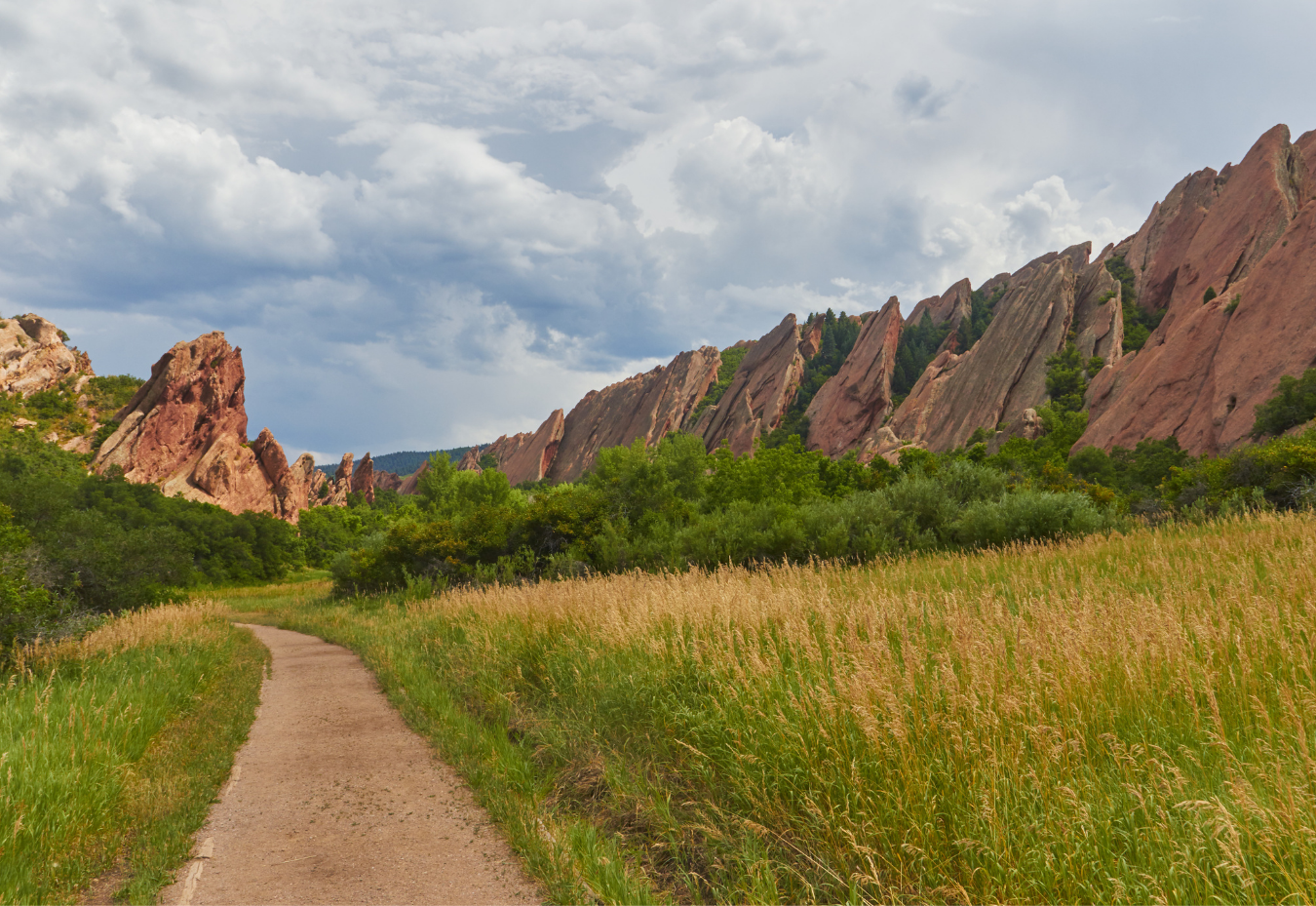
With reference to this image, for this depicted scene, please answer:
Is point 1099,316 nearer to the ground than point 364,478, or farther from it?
farther from it

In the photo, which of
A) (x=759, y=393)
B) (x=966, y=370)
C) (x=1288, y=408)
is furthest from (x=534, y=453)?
(x=1288, y=408)

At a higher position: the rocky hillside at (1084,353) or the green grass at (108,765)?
the rocky hillside at (1084,353)

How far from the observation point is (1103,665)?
4.05 metres

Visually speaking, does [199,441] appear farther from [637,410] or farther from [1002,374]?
[1002,374]

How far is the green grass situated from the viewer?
4.21m

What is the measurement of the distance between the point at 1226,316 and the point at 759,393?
70459 mm

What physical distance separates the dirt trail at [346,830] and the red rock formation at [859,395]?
90.1m

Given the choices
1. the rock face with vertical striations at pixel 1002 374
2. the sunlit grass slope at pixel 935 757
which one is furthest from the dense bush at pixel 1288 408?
the sunlit grass slope at pixel 935 757

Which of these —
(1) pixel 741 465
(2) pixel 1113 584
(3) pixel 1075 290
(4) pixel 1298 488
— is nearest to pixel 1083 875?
(2) pixel 1113 584

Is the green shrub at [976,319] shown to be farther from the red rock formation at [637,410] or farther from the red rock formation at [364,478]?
the red rock formation at [364,478]

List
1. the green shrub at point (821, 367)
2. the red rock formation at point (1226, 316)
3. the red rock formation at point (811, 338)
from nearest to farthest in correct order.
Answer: the red rock formation at point (1226, 316) < the green shrub at point (821, 367) < the red rock formation at point (811, 338)

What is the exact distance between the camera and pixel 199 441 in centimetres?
9638

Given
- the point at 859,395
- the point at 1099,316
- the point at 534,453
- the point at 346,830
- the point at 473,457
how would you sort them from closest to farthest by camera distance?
the point at 346,830 < the point at 1099,316 < the point at 859,395 < the point at 534,453 < the point at 473,457

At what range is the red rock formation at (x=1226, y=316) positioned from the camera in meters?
45.4
